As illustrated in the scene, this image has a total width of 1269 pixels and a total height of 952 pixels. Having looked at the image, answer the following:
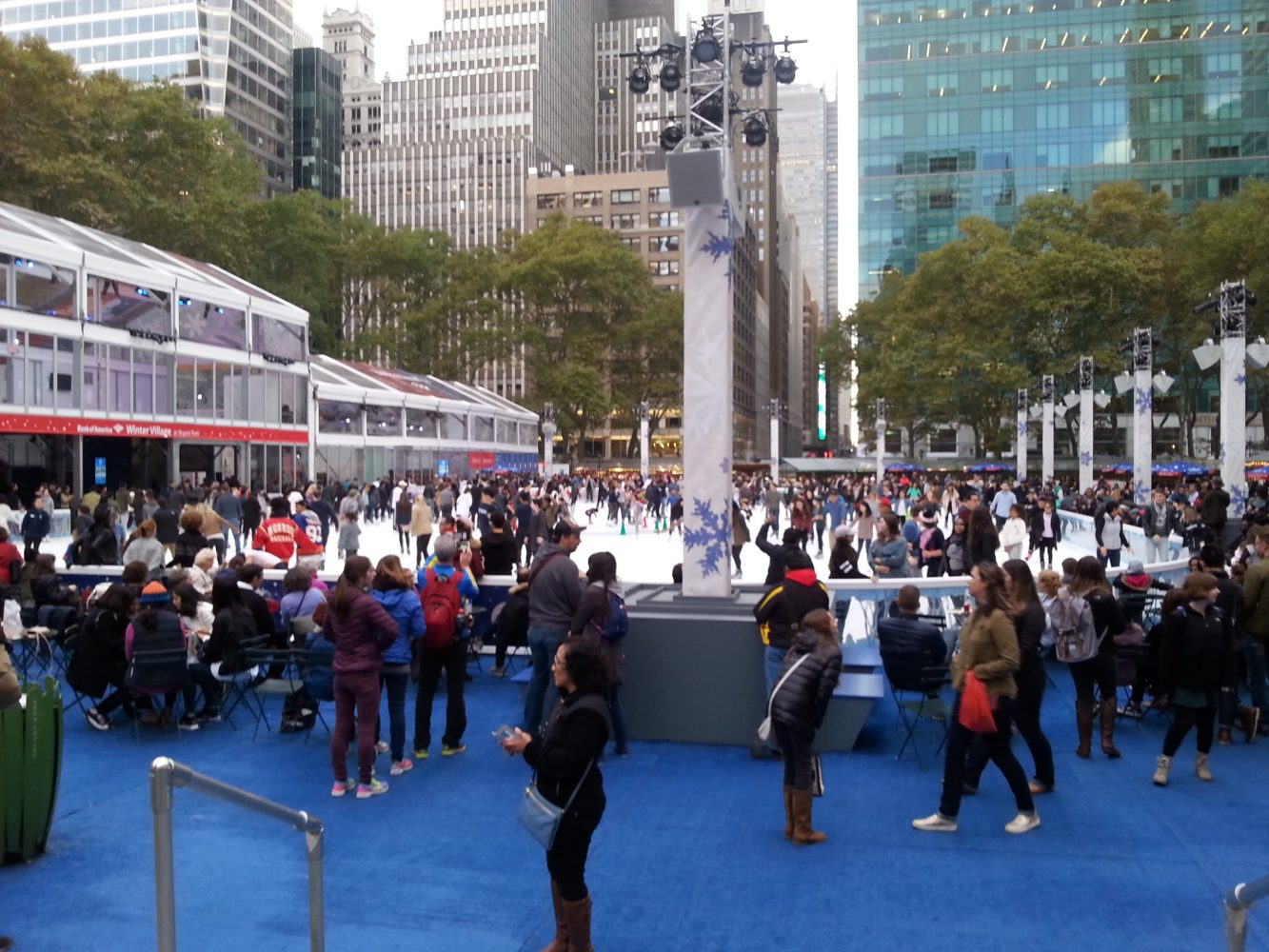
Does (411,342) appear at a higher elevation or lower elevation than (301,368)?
higher

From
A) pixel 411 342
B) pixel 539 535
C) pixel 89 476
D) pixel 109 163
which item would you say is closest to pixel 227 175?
pixel 109 163

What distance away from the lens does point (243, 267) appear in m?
48.3

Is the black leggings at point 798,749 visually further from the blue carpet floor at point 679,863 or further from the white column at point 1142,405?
the white column at point 1142,405

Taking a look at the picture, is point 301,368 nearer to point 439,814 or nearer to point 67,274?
point 67,274

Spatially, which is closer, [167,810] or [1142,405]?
[167,810]

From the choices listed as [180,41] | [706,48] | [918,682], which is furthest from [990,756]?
[180,41]

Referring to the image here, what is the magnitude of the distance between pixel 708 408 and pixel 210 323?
28.0 metres

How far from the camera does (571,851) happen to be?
3.88 m

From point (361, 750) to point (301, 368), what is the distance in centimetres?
3313

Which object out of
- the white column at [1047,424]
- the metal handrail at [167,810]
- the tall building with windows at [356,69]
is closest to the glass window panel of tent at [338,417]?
the white column at [1047,424]

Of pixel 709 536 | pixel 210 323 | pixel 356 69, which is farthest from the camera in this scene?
pixel 356 69

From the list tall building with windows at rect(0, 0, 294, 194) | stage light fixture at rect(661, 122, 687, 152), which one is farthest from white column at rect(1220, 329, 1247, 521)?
tall building with windows at rect(0, 0, 294, 194)

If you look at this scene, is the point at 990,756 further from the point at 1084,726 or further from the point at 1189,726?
the point at 1084,726

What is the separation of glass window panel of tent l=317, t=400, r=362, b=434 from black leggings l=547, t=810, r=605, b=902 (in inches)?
1457
